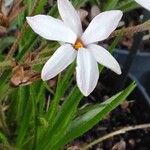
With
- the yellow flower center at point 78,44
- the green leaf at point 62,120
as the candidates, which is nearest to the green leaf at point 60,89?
the green leaf at point 62,120

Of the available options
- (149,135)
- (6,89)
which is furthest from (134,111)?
(6,89)

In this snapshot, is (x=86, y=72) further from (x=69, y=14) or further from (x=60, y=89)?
(x=60, y=89)

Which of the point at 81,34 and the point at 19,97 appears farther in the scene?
the point at 19,97

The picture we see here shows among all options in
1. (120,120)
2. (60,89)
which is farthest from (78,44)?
(120,120)

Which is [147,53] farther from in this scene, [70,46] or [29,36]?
[70,46]

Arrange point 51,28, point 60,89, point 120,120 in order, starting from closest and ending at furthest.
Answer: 1. point 51,28
2. point 60,89
3. point 120,120

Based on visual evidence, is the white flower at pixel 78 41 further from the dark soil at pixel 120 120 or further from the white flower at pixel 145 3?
the dark soil at pixel 120 120
